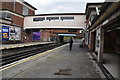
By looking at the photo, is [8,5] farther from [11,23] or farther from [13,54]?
[13,54]

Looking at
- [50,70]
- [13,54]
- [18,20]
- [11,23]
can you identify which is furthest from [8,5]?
[50,70]

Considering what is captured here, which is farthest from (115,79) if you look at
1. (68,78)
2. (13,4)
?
(13,4)

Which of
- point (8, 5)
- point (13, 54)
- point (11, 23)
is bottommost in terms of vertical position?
point (13, 54)

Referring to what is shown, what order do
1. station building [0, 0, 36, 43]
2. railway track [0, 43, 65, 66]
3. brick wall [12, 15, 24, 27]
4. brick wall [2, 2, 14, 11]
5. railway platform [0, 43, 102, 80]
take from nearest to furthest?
railway platform [0, 43, 102, 80]
railway track [0, 43, 65, 66]
station building [0, 0, 36, 43]
brick wall [12, 15, 24, 27]
brick wall [2, 2, 14, 11]

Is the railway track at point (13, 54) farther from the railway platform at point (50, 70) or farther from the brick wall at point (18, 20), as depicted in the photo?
the brick wall at point (18, 20)

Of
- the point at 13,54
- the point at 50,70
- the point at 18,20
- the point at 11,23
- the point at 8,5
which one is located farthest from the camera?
the point at 8,5

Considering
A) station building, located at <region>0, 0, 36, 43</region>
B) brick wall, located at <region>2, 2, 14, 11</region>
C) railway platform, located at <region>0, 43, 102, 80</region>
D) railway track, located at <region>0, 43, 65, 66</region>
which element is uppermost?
brick wall, located at <region>2, 2, 14, 11</region>

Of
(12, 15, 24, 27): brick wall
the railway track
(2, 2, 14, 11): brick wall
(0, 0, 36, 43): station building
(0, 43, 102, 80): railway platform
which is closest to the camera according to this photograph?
(0, 43, 102, 80): railway platform

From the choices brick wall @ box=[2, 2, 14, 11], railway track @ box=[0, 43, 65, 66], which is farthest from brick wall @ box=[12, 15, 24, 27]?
railway track @ box=[0, 43, 65, 66]

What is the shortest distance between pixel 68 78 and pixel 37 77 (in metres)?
1.21

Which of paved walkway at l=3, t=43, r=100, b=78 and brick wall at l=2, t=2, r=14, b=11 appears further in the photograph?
brick wall at l=2, t=2, r=14, b=11

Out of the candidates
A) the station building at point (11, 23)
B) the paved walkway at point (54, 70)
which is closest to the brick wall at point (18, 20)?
the station building at point (11, 23)

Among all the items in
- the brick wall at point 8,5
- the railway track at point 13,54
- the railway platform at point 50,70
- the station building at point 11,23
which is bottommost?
the railway track at point 13,54

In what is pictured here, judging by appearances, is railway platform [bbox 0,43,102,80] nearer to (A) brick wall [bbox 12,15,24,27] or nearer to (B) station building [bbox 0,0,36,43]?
(B) station building [bbox 0,0,36,43]
